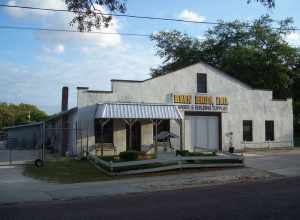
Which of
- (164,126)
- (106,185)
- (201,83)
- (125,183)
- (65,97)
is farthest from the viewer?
(65,97)

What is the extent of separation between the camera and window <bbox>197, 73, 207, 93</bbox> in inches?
1115

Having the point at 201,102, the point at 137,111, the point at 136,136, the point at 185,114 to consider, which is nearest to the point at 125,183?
the point at 137,111

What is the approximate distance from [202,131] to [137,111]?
634cm

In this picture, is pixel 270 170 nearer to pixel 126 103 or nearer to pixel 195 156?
pixel 195 156

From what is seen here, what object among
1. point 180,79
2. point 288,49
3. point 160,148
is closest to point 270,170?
point 160,148

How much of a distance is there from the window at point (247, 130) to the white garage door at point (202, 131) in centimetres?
237

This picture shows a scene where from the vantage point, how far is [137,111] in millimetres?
24234

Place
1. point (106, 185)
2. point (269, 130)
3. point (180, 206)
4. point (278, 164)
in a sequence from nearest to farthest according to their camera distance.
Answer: point (180, 206) < point (106, 185) < point (278, 164) < point (269, 130)

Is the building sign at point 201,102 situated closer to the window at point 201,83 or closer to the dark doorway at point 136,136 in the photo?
the window at point 201,83

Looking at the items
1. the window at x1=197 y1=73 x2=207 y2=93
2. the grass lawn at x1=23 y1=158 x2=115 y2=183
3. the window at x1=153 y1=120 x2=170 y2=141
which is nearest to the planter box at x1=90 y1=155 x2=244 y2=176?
the grass lawn at x1=23 y1=158 x2=115 y2=183

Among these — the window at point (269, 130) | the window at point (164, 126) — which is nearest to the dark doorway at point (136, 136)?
the window at point (164, 126)

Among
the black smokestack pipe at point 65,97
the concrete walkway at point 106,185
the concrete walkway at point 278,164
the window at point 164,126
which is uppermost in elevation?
the black smokestack pipe at point 65,97

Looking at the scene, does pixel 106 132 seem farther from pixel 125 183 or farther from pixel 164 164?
pixel 125 183

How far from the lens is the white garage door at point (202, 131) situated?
2780 cm
